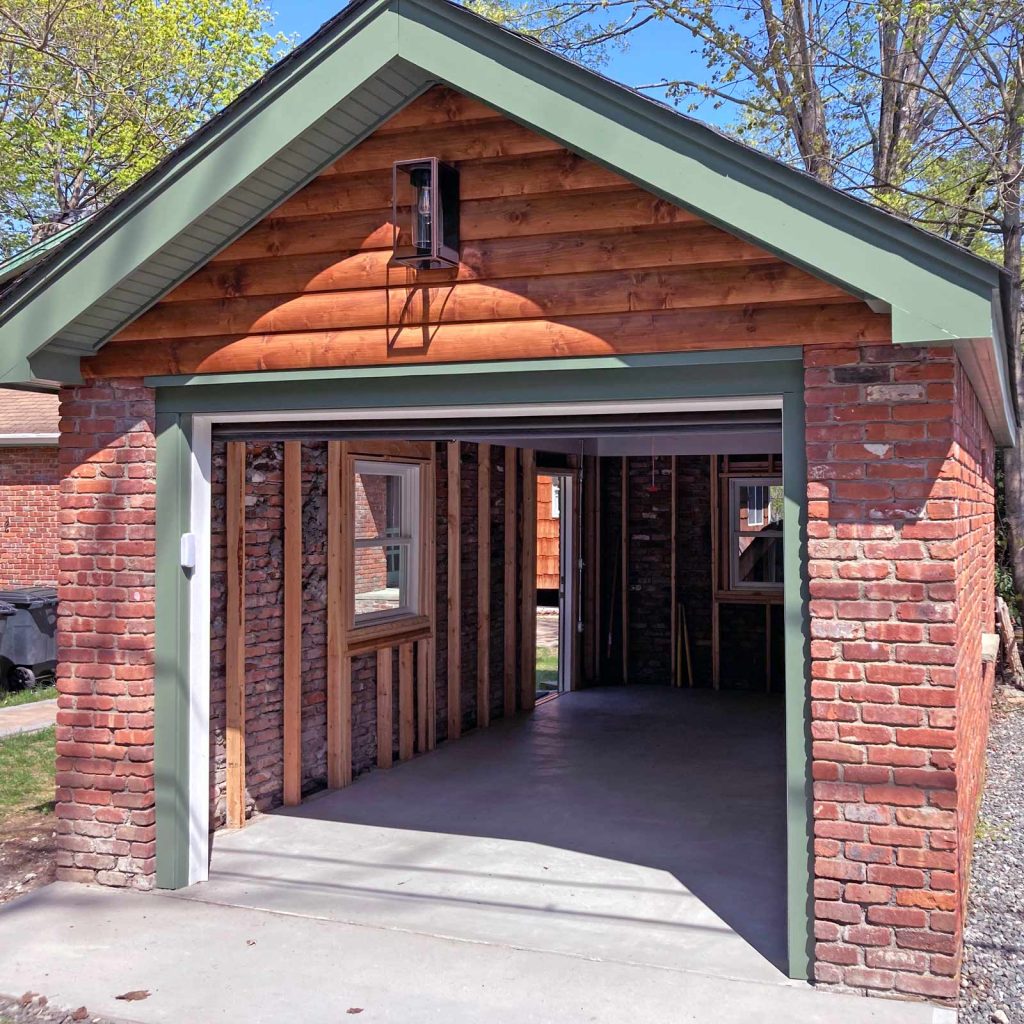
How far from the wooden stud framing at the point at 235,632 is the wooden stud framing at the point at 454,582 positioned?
9.01 feet

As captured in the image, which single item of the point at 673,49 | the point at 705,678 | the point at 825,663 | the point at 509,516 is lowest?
the point at 705,678

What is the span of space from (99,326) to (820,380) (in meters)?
3.54

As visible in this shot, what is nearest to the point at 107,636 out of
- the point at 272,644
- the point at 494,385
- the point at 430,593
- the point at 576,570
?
the point at 272,644

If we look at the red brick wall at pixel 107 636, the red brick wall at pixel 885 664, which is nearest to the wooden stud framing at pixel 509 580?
the red brick wall at pixel 107 636

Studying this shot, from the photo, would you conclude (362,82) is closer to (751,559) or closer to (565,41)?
(751,559)

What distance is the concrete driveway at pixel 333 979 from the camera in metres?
4.20

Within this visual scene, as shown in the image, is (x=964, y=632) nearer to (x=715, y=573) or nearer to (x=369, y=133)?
(x=369, y=133)

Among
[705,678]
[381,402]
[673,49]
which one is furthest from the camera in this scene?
[673,49]

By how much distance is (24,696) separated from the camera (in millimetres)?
11586

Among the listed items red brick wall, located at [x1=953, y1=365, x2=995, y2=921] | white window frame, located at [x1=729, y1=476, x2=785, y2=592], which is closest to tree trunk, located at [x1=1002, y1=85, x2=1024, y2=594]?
white window frame, located at [x1=729, y1=476, x2=785, y2=592]

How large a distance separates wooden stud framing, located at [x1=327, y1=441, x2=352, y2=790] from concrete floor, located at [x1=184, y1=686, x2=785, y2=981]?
1.08 feet

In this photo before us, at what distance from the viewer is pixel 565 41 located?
14148 millimetres

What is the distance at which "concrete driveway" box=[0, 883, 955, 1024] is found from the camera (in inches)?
165

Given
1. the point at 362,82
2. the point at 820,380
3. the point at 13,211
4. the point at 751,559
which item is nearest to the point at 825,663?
the point at 820,380
